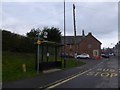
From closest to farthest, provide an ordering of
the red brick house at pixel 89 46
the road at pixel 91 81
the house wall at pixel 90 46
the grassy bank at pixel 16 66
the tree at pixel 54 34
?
the road at pixel 91 81 < the grassy bank at pixel 16 66 < the tree at pixel 54 34 < the red brick house at pixel 89 46 < the house wall at pixel 90 46

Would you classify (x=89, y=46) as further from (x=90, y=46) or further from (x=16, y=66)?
(x=16, y=66)

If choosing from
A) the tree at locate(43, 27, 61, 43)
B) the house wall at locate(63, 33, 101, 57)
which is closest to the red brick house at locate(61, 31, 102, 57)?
the house wall at locate(63, 33, 101, 57)

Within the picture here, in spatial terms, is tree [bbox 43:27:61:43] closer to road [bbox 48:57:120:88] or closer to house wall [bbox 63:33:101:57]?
house wall [bbox 63:33:101:57]

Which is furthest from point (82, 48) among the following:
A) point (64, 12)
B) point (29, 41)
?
point (29, 41)

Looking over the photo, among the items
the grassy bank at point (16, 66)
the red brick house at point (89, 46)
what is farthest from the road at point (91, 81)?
the red brick house at point (89, 46)

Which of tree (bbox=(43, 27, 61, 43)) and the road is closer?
the road

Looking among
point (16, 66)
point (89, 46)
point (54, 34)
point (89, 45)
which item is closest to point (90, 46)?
point (89, 46)

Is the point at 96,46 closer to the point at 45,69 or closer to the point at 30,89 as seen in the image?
the point at 45,69

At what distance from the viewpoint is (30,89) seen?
15.0 metres

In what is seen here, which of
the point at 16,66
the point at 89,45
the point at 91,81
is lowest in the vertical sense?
the point at 91,81

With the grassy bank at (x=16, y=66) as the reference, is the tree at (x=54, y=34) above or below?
above

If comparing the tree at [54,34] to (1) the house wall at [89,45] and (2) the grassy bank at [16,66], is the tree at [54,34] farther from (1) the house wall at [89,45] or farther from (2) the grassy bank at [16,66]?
(2) the grassy bank at [16,66]

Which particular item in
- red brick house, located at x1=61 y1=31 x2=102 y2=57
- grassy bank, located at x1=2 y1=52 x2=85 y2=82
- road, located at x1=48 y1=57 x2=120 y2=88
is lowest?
road, located at x1=48 y1=57 x2=120 y2=88

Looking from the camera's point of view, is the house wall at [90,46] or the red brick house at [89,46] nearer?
the red brick house at [89,46]
